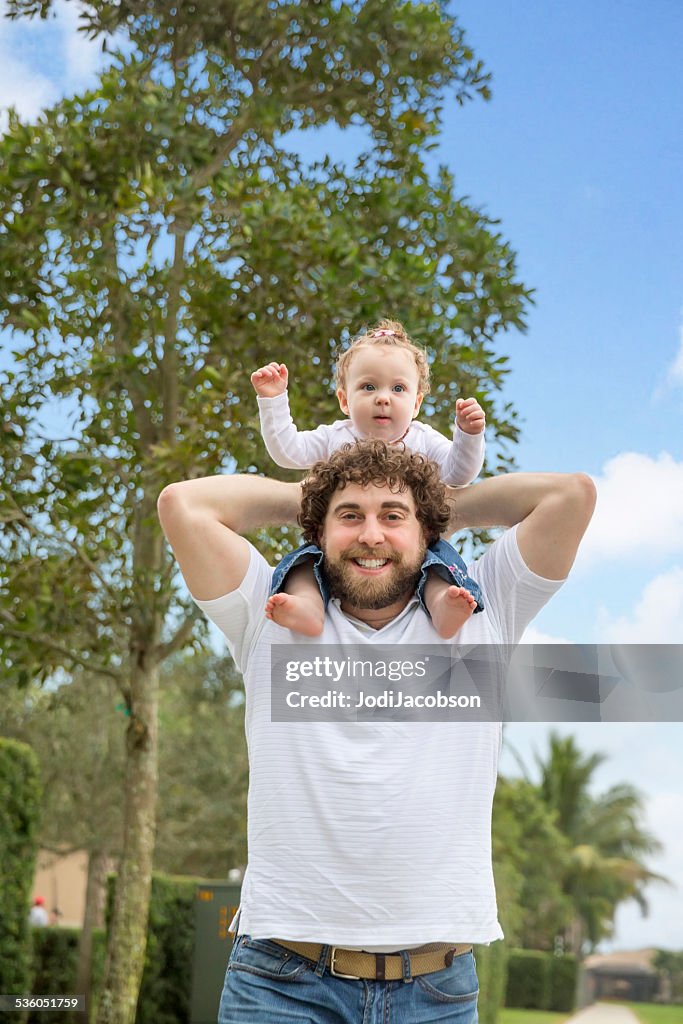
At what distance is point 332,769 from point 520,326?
751 centimetres

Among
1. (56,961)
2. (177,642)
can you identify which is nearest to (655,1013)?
(56,961)

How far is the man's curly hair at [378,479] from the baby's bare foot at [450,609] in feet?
0.72

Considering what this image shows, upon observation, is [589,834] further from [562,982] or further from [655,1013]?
[562,982]

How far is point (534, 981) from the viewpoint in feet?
101

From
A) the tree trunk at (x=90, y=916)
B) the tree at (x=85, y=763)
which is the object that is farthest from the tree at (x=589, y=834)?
the tree at (x=85, y=763)

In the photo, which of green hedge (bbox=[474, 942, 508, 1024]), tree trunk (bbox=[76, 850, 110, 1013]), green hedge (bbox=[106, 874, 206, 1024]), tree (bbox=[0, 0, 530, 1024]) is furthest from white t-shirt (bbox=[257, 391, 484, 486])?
tree trunk (bbox=[76, 850, 110, 1013])

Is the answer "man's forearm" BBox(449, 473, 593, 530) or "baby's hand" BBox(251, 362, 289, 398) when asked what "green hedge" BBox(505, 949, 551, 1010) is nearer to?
"baby's hand" BBox(251, 362, 289, 398)

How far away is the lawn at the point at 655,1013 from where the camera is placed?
38.4m

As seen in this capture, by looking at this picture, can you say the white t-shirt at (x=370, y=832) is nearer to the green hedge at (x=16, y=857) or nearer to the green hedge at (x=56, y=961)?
the green hedge at (x=16, y=857)

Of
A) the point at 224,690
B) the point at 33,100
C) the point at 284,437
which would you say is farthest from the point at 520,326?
the point at 224,690

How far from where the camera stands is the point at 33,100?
8.90 metres

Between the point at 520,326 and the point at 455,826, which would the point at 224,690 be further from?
the point at 455,826

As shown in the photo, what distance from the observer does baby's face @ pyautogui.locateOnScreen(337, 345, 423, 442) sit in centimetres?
307

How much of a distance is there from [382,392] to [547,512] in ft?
3.45
